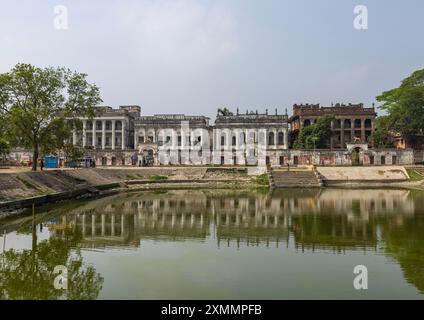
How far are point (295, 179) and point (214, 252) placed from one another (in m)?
30.4

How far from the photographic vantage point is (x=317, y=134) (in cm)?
6144

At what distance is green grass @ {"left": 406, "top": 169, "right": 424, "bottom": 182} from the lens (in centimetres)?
4375

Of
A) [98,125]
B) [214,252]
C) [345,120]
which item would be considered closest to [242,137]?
[345,120]

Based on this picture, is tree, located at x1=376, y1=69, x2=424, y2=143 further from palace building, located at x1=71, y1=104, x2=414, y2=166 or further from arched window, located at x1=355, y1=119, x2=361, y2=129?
arched window, located at x1=355, y1=119, x2=361, y2=129

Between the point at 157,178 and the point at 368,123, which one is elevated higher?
the point at 368,123

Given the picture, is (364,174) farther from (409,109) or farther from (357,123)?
(357,123)

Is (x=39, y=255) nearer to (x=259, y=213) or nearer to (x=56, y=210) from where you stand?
(x=56, y=210)

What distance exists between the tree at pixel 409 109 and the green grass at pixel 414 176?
9.69 meters

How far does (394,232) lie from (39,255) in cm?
1407

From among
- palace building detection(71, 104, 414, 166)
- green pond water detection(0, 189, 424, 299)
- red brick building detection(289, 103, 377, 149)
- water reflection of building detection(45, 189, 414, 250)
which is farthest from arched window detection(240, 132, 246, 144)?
green pond water detection(0, 189, 424, 299)

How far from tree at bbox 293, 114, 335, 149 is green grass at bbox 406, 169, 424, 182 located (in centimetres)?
1579

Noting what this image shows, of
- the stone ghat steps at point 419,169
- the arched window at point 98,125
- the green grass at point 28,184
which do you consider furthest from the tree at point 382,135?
the green grass at point 28,184

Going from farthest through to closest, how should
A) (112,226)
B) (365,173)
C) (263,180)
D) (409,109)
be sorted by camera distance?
(409,109) < (365,173) < (263,180) < (112,226)
